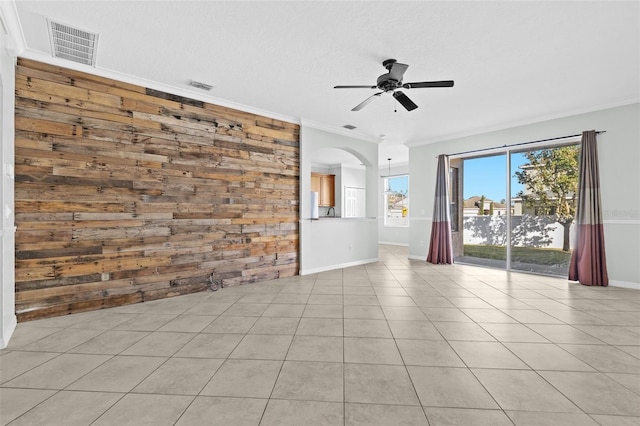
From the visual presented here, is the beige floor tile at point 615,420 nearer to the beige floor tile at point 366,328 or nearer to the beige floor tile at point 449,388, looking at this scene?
the beige floor tile at point 449,388

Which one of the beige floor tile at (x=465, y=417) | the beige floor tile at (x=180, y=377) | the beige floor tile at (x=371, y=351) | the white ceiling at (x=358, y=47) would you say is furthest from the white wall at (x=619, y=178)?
the beige floor tile at (x=180, y=377)

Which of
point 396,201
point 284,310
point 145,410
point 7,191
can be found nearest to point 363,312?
point 284,310

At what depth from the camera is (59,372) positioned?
2.11 m

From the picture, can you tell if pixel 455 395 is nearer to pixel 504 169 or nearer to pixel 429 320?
pixel 429 320

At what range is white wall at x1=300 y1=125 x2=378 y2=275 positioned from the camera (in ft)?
17.9

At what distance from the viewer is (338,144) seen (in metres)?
6.11

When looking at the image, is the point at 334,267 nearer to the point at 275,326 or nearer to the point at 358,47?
the point at 275,326

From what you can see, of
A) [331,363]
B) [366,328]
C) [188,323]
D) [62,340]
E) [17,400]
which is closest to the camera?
[17,400]

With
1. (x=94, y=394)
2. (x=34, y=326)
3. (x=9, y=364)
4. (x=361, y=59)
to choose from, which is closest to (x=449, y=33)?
(x=361, y=59)

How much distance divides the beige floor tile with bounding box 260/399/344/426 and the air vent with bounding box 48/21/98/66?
3.71 meters

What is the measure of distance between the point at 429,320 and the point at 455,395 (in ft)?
4.41

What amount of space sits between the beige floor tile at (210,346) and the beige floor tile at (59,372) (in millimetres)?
610

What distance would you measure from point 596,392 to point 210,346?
112 inches

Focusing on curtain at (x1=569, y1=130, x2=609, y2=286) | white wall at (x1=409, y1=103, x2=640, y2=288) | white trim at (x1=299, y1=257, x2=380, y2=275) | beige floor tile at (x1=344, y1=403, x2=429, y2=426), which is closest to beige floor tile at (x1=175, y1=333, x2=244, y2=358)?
beige floor tile at (x1=344, y1=403, x2=429, y2=426)
